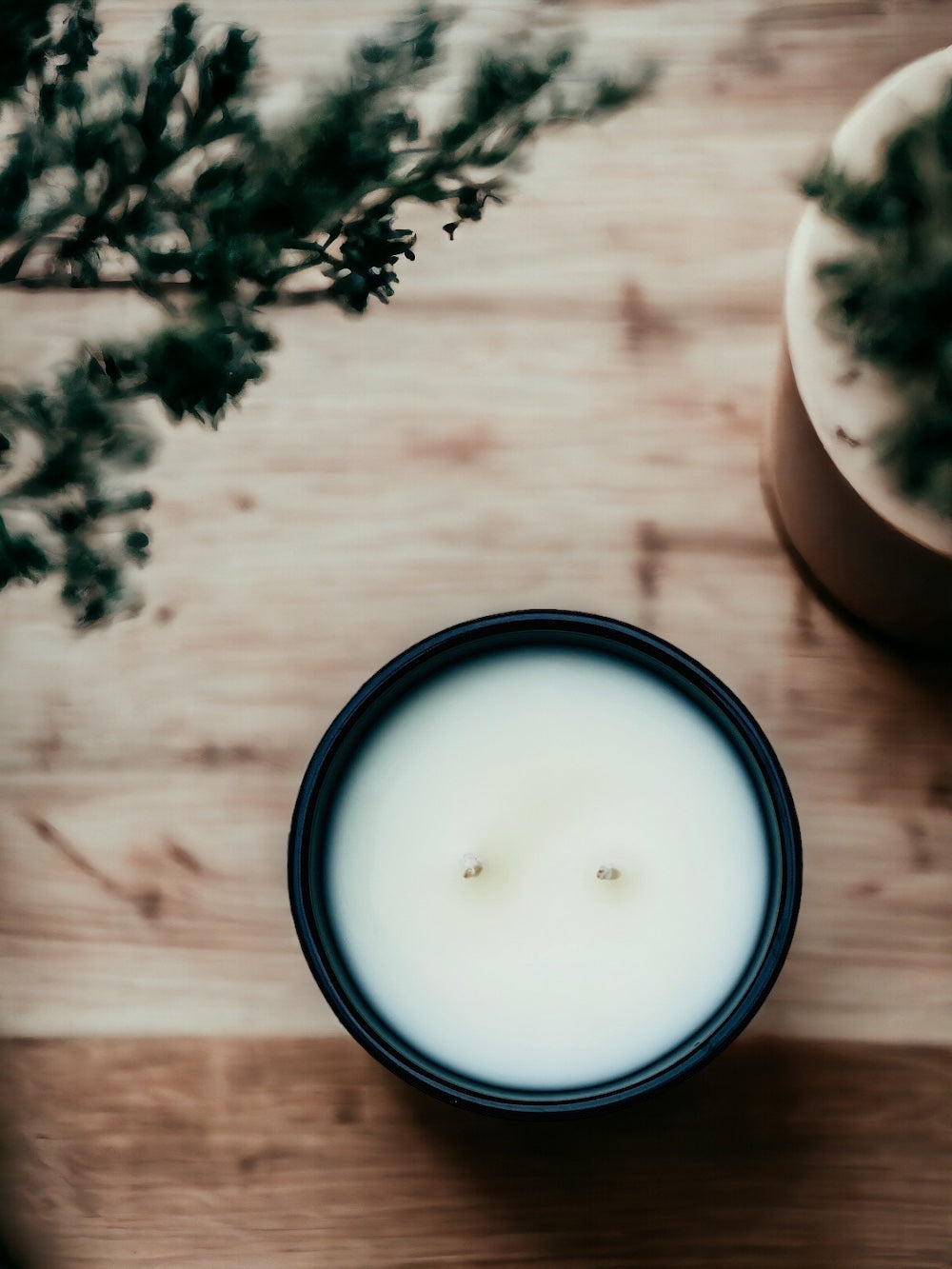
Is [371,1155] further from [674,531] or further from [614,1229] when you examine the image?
[674,531]

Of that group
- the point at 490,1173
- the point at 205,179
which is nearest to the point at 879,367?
the point at 205,179

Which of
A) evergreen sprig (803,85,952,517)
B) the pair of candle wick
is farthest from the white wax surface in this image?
evergreen sprig (803,85,952,517)

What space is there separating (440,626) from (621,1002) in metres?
0.16

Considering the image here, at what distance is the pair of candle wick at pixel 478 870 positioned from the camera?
1.38ft

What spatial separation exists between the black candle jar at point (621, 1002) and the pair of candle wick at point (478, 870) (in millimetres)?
49

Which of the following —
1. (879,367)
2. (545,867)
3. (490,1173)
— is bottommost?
(490,1173)

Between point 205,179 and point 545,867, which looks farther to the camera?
point 545,867

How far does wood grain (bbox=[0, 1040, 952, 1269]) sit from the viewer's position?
46 cm

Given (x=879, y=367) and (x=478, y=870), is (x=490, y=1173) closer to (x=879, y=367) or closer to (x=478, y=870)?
(x=478, y=870)

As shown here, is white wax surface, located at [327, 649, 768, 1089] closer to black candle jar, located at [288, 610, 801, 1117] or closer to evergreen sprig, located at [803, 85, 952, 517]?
black candle jar, located at [288, 610, 801, 1117]

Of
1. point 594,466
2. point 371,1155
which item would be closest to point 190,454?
point 594,466

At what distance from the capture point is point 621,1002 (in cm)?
42

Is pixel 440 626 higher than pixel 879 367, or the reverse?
pixel 879 367

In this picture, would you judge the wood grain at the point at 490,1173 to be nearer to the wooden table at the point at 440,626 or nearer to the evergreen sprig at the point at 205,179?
the wooden table at the point at 440,626
